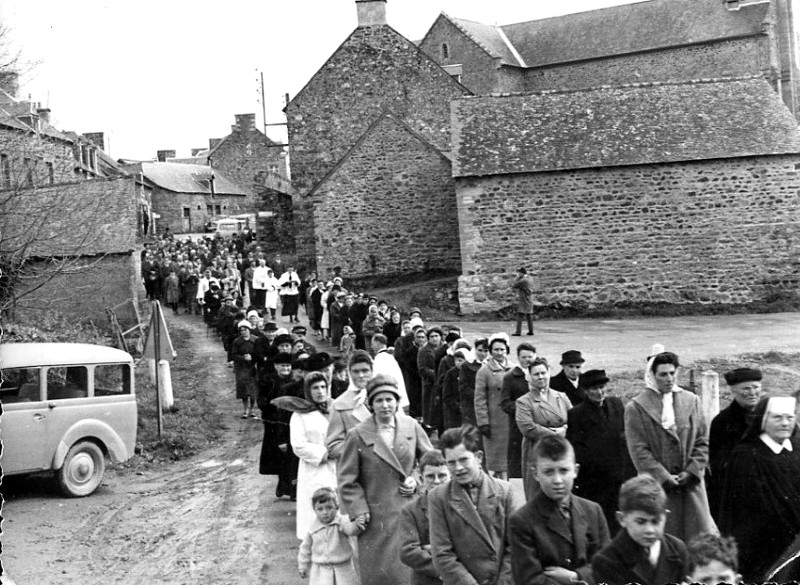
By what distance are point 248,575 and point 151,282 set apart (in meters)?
24.8

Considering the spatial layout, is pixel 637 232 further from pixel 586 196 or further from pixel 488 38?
pixel 488 38

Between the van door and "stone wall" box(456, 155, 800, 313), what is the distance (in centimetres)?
1614

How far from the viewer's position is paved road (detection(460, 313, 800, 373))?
59.4 feet

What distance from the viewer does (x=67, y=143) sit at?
87.6 feet

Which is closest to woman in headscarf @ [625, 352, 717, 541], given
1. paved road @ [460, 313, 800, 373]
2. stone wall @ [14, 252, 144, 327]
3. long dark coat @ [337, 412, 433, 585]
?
long dark coat @ [337, 412, 433, 585]

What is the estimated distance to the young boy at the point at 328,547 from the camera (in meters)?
6.79

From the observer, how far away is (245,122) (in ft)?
252

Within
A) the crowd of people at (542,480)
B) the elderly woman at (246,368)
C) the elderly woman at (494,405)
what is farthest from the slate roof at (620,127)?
the elderly woman at (494,405)

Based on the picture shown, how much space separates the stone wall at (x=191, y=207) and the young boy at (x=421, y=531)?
63576mm

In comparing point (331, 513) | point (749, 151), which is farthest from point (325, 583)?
point (749, 151)

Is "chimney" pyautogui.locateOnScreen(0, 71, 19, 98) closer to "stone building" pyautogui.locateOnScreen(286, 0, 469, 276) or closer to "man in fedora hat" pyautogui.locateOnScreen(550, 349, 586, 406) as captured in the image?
"man in fedora hat" pyautogui.locateOnScreen(550, 349, 586, 406)

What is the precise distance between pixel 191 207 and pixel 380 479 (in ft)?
222

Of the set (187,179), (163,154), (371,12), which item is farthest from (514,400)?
(163,154)

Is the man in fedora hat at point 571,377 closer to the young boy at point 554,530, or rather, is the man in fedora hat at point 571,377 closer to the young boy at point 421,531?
the young boy at point 421,531
